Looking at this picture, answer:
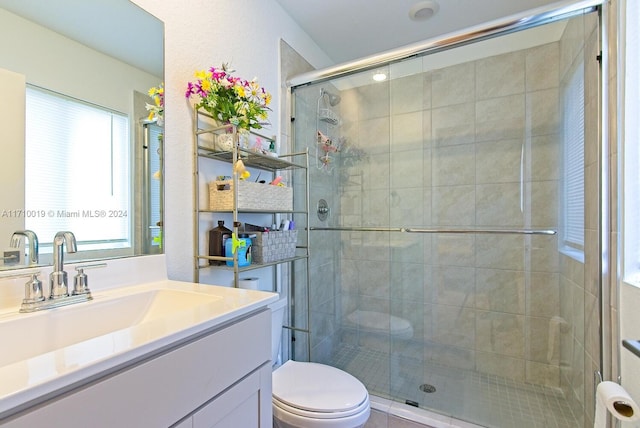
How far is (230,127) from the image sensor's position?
1.24 metres

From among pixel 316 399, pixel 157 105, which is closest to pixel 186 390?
pixel 316 399

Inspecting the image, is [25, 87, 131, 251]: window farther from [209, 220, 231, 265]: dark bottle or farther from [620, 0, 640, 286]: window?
[620, 0, 640, 286]: window

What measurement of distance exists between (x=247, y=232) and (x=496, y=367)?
75.1 inches

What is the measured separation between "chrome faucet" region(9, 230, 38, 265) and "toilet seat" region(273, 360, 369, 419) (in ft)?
3.15

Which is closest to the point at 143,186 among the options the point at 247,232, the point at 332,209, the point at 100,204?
the point at 100,204

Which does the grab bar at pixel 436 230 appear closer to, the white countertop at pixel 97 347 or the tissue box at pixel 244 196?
the tissue box at pixel 244 196

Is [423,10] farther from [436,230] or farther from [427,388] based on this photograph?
[427,388]

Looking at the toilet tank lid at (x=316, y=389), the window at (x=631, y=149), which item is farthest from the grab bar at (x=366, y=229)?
the window at (x=631, y=149)

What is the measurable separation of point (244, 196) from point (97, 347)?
2.69 ft

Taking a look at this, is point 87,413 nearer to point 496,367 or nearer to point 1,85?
point 1,85

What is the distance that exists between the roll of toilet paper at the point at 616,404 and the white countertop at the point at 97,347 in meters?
1.18

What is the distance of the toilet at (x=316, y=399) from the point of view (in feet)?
3.67

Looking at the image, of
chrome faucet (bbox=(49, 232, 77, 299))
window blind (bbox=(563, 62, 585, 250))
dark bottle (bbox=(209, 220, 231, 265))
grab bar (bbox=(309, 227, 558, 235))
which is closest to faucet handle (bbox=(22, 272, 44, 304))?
chrome faucet (bbox=(49, 232, 77, 299))

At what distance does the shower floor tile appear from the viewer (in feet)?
5.18
